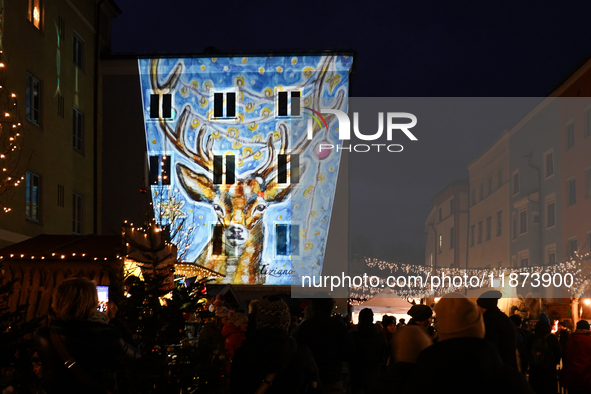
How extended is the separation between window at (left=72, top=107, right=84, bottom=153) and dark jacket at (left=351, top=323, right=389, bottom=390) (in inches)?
904

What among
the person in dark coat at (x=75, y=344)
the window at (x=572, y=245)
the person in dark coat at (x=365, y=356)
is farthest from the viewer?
the window at (x=572, y=245)

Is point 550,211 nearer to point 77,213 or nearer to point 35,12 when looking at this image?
point 77,213

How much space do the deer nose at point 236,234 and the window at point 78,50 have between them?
9.51 metres

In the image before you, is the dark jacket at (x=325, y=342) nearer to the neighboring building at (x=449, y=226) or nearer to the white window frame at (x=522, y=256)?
the white window frame at (x=522, y=256)

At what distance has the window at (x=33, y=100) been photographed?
24922mm

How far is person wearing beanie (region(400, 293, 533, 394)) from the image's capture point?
10.3ft

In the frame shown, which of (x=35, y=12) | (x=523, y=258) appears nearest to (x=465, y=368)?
(x=35, y=12)

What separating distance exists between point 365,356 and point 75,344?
5.56m

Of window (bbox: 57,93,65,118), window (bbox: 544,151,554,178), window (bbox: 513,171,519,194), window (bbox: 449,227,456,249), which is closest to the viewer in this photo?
window (bbox: 57,93,65,118)

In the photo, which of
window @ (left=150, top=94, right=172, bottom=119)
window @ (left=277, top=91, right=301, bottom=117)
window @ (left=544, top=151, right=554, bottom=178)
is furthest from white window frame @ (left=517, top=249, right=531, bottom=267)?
window @ (left=150, top=94, right=172, bottom=119)

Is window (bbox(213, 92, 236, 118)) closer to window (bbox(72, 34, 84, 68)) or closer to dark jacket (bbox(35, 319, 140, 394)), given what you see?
window (bbox(72, 34, 84, 68))

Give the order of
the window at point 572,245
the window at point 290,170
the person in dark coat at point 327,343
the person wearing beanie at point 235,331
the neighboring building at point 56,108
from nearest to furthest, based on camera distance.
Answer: the person in dark coat at point 327,343 < the person wearing beanie at point 235,331 < the neighboring building at point 56,108 < the window at point 572,245 < the window at point 290,170

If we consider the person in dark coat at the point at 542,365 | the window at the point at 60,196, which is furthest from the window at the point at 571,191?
the person in dark coat at the point at 542,365

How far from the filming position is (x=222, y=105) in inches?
1335
